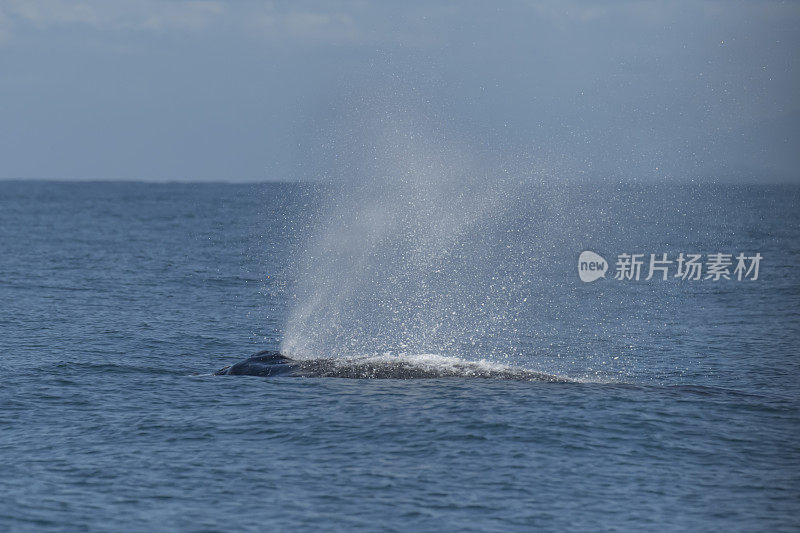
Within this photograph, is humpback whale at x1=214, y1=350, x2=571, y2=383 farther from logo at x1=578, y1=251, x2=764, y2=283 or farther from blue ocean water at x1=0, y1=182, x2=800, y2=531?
logo at x1=578, y1=251, x2=764, y2=283

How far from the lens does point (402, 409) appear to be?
28.5m

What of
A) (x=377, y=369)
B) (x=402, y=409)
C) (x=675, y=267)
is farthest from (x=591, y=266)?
(x=402, y=409)

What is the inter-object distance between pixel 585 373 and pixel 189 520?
1896 cm

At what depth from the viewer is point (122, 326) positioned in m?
45.2

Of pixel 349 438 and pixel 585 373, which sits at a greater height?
pixel 585 373

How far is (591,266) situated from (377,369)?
49795mm

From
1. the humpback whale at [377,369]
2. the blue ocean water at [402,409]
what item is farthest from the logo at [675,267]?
the humpback whale at [377,369]

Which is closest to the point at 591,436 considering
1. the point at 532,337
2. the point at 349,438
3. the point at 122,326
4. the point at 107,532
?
the point at 349,438

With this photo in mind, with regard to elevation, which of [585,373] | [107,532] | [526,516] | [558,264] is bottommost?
[107,532]

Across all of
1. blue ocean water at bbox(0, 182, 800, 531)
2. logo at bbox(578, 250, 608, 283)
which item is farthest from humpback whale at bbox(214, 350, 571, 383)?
logo at bbox(578, 250, 608, 283)

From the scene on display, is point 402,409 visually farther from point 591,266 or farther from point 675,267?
point 591,266

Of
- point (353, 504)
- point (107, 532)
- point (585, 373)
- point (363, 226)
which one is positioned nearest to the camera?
point (107, 532)

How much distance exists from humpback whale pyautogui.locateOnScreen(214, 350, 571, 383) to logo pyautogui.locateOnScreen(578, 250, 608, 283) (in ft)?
113

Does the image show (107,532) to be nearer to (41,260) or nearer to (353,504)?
(353,504)
